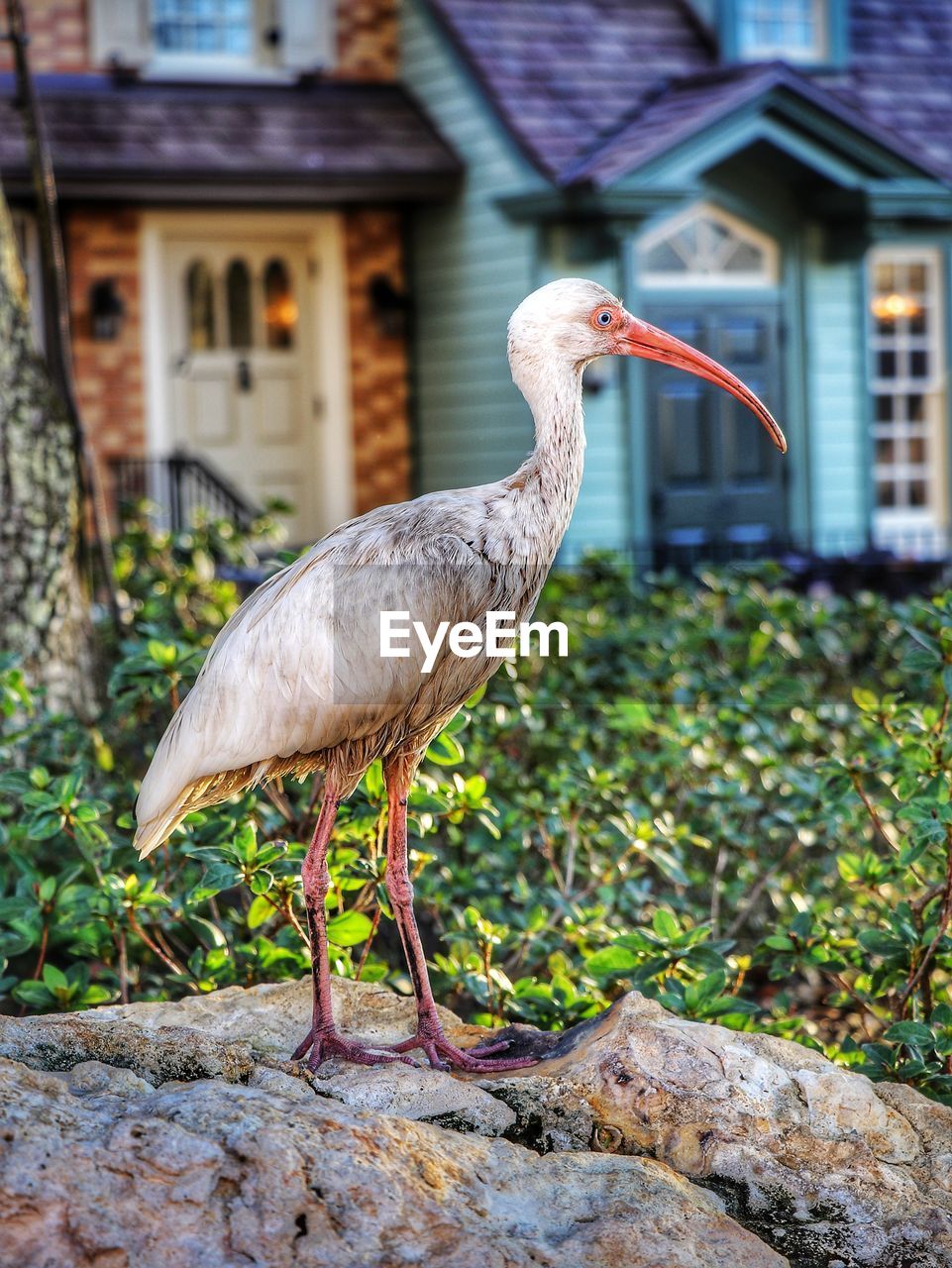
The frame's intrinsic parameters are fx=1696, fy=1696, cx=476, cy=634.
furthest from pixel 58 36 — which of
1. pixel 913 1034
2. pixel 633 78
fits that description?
pixel 913 1034

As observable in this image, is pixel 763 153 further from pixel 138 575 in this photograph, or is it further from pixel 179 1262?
pixel 179 1262

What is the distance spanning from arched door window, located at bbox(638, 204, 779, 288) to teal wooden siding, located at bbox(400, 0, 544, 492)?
3.90 ft

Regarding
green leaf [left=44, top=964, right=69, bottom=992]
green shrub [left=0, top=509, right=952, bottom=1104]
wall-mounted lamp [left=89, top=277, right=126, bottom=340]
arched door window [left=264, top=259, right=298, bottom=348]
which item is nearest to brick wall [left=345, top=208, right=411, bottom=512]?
arched door window [left=264, top=259, right=298, bottom=348]

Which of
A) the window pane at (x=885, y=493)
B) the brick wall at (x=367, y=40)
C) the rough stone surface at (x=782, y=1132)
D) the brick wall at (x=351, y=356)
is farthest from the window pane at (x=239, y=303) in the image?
the rough stone surface at (x=782, y=1132)

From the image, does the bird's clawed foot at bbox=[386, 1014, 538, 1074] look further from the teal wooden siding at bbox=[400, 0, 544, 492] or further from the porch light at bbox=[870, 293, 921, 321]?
the porch light at bbox=[870, 293, 921, 321]

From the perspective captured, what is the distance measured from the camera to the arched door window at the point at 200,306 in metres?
14.3

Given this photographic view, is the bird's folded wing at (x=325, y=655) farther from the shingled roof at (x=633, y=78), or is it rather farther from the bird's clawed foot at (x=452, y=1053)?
the shingled roof at (x=633, y=78)

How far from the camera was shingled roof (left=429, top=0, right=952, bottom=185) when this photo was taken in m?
12.9

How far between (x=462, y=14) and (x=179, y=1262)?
41.5 ft

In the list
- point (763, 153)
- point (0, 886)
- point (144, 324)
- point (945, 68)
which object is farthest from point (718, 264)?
point (0, 886)

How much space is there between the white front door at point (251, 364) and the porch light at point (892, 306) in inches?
198

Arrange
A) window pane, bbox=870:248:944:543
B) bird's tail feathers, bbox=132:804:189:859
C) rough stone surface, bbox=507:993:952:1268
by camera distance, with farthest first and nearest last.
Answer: window pane, bbox=870:248:944:543 < bird's tail feathers, bbox=132:804:189:859 < rough stone surface, bbox=507:993:952:1268

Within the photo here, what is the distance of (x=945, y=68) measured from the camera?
15586 mm
